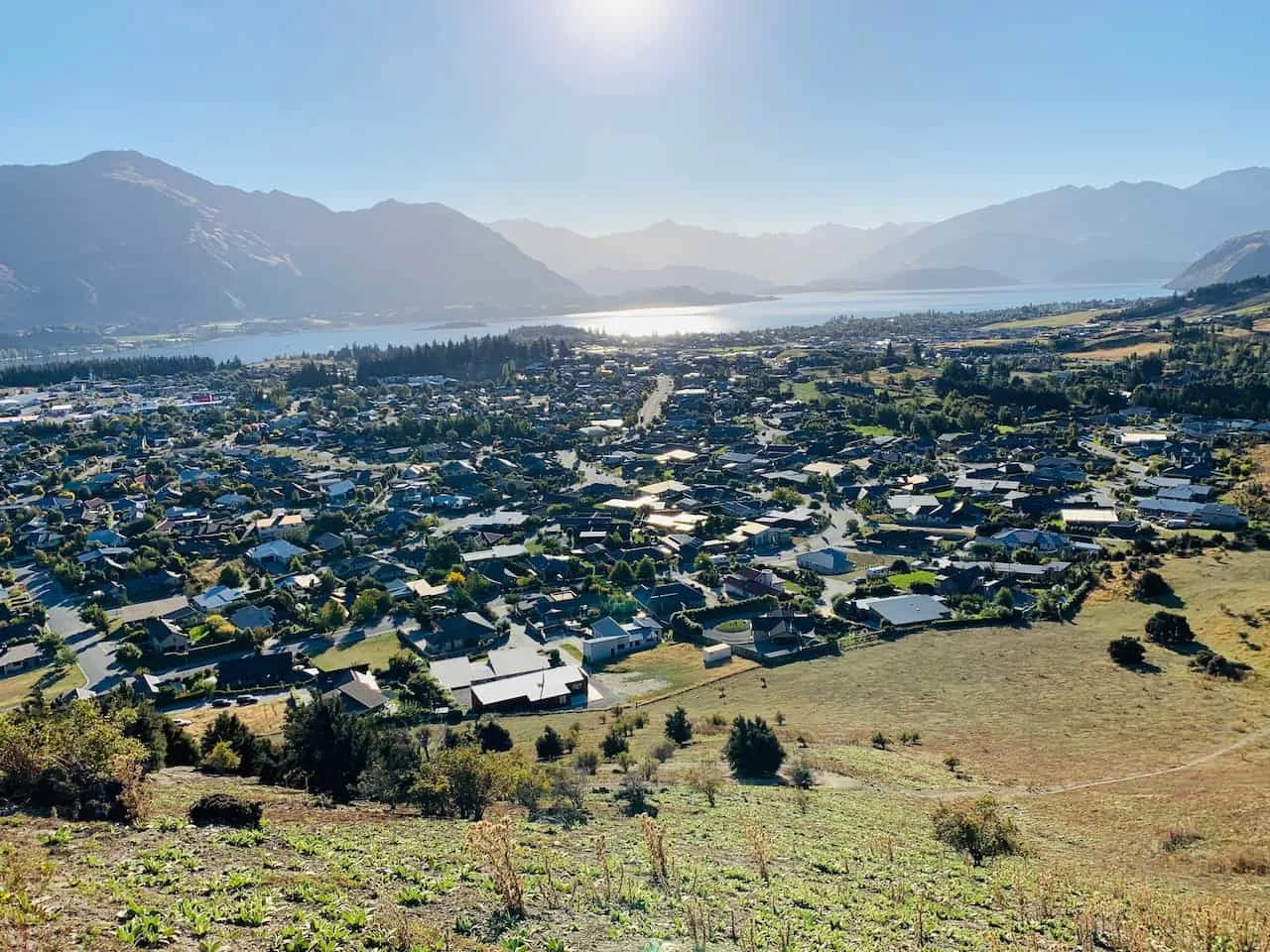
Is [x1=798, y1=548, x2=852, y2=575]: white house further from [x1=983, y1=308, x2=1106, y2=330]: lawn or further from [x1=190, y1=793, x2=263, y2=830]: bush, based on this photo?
[x1=983, y1=308, x2=1106, y2=330]: lawn

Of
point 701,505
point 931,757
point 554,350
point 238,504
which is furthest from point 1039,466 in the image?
point 554,350

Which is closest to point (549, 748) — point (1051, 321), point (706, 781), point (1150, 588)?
point (706, 781)

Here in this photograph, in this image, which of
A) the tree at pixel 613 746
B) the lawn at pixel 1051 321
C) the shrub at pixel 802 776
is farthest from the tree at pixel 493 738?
the lawn at pixel 1051 321

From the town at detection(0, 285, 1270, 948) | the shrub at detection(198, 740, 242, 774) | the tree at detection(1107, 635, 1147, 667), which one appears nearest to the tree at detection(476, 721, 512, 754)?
the town at detection(0, 285, 1270, 948)

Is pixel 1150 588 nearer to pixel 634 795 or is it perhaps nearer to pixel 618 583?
pixel 618 583

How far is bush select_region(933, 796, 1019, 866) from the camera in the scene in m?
12.9

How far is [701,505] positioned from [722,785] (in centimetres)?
3292

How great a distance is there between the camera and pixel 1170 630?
1045 inches

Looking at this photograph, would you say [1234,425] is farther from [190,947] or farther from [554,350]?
[554,350]

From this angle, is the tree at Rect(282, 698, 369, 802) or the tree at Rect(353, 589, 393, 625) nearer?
the tree at Rect(282, 698, 369, 802)

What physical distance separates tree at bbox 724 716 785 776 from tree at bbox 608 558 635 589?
1845 cm

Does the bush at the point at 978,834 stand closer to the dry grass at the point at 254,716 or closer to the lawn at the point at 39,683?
the dry grass at the point at 254,716

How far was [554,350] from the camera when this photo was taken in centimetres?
13675

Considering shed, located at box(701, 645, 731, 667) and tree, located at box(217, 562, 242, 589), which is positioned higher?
tree, located at box(217, 562, 242, 589)
